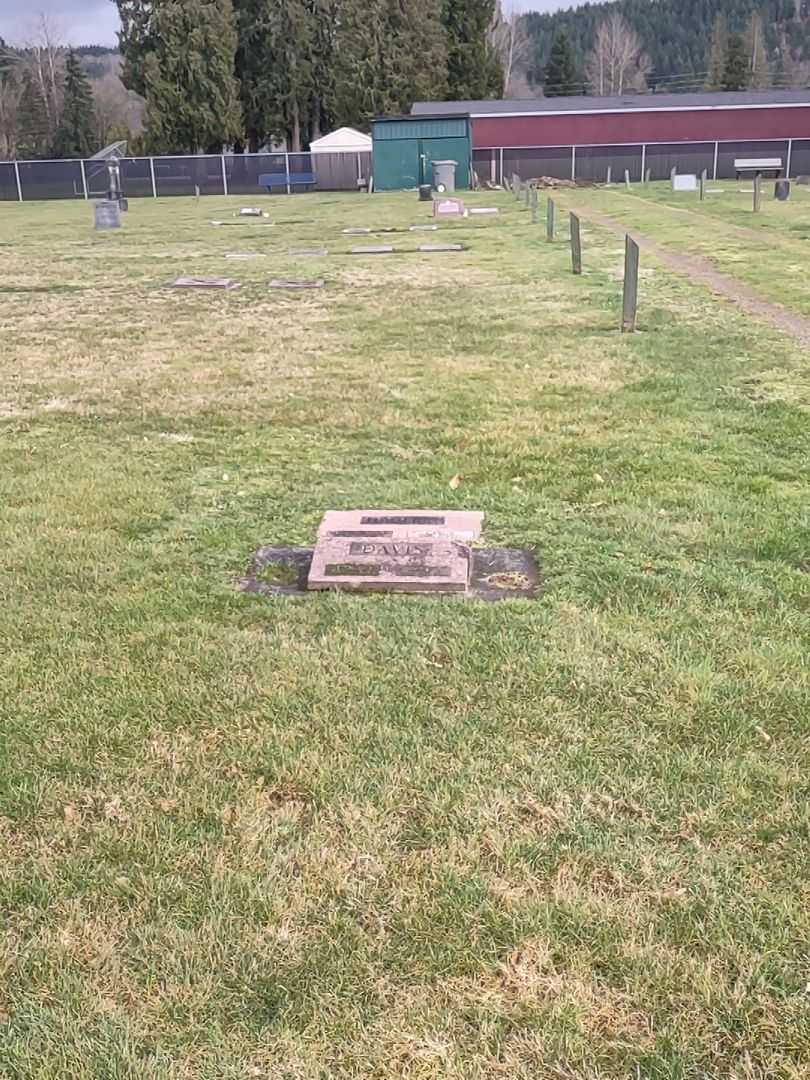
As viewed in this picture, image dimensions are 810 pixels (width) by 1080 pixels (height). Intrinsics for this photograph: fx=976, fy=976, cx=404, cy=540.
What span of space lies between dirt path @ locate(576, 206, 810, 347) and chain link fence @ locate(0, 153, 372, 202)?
28.5 meters

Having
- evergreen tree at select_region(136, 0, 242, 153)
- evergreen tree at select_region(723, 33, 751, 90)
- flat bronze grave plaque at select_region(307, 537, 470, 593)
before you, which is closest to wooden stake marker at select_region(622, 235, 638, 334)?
flat bronze grave plaque at select_region(307, 537, 470, 593)

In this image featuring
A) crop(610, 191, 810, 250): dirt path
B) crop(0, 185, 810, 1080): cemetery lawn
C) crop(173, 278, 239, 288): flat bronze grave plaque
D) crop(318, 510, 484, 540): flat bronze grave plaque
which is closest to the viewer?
crop(0, 185, 810, 1080): cemetery lawn

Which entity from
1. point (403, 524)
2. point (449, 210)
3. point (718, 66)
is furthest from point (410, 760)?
point (718, 66)

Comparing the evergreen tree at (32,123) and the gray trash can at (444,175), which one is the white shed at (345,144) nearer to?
the gray trash can at (444,175)

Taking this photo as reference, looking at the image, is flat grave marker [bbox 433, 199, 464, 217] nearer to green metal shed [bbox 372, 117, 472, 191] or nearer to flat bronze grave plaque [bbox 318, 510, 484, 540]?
green metal shed [bbox 372, 117, 472, 191]

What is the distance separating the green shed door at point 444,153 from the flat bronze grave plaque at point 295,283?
110ft

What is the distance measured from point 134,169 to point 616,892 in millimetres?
47721

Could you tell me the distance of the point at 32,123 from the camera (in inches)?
2827

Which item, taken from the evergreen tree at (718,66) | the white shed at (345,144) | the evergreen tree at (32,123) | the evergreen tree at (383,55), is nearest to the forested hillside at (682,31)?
the evergreen tree at (718,66)

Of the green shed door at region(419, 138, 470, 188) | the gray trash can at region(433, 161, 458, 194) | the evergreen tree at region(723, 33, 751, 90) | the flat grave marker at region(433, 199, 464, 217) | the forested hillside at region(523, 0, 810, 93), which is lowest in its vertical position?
the flat grave marker at region(433, 199, 464, 217)

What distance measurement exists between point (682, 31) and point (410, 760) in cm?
15436

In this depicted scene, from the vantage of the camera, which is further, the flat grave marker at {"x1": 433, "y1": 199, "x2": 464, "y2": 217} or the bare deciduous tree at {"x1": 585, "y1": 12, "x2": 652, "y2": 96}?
the bare deciduous tree at {"x1": 585, "y1": 12, "x2": 652, "y2": 96}

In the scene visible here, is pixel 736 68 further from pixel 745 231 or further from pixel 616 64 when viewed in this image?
pixel 745 231

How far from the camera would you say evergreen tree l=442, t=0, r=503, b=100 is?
5981 centimetres
